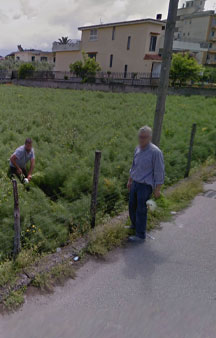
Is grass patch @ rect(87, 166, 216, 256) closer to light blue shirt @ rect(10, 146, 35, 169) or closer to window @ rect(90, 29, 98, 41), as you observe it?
light blue shirt @ rect(10, 146, 35, 169)

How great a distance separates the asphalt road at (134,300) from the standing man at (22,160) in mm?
2846

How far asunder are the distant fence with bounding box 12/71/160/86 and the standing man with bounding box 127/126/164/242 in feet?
73.5

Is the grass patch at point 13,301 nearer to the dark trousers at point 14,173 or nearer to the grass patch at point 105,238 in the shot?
the grass patch at point 105,238

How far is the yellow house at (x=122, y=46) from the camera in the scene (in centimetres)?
3234

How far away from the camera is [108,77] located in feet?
93.9

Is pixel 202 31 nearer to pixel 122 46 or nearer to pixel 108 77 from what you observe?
pixel 122 46

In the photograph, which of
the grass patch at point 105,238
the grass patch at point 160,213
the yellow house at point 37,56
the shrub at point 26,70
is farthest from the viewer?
the yellow house at point 37,56

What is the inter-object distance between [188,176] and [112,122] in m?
4.75

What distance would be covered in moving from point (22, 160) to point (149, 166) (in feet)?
9.72

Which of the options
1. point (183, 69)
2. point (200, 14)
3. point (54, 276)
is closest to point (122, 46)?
point (183, 69)

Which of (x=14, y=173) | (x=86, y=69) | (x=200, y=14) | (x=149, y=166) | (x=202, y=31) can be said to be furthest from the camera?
(x=202, y=31)

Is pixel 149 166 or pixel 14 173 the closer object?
pixel 149 166

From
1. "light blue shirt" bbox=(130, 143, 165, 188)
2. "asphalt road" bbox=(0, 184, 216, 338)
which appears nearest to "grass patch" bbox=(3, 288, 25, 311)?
"asphalt road" bbox=(0, 184, 216, 338)

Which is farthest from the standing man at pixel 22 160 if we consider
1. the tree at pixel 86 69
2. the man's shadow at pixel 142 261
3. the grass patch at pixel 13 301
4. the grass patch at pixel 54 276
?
the tree at pixel 86 69
